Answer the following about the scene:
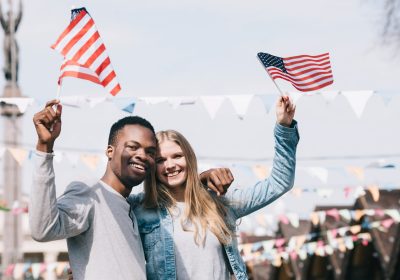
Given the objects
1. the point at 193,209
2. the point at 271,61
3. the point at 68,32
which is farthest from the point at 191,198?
the point at 68,32

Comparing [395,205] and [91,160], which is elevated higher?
[91,160]

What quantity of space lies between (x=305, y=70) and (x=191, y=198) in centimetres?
118

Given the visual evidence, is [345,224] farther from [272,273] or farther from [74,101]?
[74,101]

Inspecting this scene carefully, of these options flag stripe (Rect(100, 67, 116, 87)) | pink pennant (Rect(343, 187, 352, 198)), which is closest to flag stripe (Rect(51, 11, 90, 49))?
flag stripe (Rect(100, 67, 116, 87))

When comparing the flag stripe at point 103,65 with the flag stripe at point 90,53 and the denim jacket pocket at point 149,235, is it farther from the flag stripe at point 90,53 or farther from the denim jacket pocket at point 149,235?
the denim jacket pocket at point 149,235

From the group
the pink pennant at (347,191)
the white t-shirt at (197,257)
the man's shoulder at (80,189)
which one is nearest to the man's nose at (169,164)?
the white t-shirt at (197,257)

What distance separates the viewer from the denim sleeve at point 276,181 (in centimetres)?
584

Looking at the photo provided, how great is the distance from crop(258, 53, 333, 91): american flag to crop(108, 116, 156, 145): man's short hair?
1.13 meters

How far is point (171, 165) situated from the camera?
5.74m

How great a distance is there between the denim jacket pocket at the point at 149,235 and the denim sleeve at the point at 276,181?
534 millimetres

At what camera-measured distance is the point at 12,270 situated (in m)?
17.8

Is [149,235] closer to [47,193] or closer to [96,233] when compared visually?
[96,233]

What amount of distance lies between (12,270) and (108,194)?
42.8 feet

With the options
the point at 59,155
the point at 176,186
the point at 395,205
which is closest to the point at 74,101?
the point at 59,155
